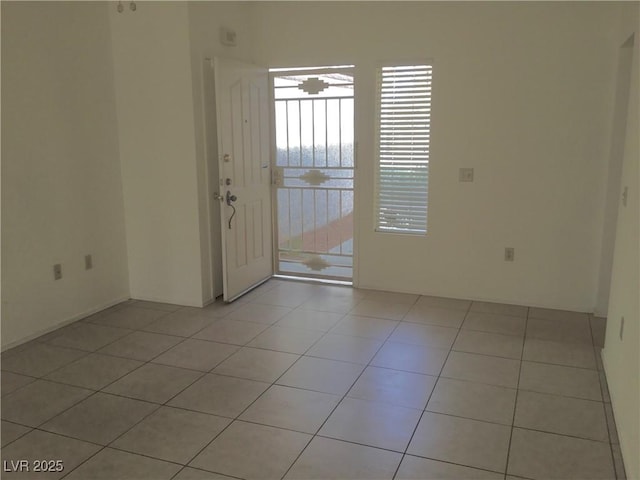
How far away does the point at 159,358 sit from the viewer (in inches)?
137

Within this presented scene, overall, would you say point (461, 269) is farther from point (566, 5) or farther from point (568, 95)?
point (566, 5)

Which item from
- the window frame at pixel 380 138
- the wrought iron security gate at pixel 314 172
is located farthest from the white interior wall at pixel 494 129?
the wrought iron security gate at pixel 314 172

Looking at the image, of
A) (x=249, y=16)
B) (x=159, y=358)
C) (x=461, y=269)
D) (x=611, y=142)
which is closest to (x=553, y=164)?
(x=611, y=142)

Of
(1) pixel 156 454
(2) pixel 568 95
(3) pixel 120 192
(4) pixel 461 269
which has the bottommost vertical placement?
(1) pixel 156 454

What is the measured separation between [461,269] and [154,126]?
288 cm

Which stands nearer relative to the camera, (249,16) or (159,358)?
(159,358)

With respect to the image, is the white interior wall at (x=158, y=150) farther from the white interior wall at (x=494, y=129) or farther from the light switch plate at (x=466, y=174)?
the light switch plate at (x=466, y=174)

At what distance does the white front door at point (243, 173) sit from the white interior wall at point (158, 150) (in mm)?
241

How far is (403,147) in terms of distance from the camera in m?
4.71

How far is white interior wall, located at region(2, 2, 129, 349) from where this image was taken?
356 centimetres

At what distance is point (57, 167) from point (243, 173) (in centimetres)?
149

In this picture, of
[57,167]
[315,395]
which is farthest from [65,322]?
[315,395]

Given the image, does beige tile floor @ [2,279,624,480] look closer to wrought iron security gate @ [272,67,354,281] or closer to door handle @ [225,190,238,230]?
door handle @ [225,190,238,230]

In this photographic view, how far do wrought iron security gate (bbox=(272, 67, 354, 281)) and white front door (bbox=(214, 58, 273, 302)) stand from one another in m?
0.17
